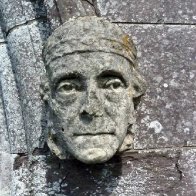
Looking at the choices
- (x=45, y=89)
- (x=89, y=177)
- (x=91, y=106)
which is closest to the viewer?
(x=91, y=106)

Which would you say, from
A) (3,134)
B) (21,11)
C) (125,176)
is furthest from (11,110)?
(125,176)

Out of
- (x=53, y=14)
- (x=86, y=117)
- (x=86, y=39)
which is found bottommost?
(x=86, y=117)

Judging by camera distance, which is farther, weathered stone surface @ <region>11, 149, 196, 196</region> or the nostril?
weathered stone surface @ <region>11, 149, 196, 196</region>

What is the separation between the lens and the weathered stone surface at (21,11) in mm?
2582

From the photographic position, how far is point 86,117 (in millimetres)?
2201

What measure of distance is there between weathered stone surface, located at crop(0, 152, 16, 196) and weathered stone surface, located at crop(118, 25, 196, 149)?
398mm

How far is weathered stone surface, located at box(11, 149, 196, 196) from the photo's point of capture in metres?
2.41

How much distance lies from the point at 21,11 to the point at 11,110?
312 millimetres

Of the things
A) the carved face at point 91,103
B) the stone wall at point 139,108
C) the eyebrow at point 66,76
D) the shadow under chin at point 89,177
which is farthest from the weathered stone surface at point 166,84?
the eyebrow at point 66,76

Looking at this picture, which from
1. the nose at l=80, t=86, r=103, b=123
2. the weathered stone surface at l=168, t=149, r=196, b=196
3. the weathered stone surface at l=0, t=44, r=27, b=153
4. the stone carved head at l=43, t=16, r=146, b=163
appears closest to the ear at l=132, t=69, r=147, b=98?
the stone carved head at l=43, t=16, r=146, b=163

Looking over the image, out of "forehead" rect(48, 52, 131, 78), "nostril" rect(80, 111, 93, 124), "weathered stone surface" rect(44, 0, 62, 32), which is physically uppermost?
"weathered stone surface" rect(44, 0, 62, 32)

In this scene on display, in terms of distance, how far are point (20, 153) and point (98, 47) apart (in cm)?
49

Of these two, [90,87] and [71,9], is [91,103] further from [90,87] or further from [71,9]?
[71,9]

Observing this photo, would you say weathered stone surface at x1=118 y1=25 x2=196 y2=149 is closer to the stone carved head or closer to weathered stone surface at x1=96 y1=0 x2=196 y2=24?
weathered stone surface at x1=96 y1=0 x2=196 y2=24
